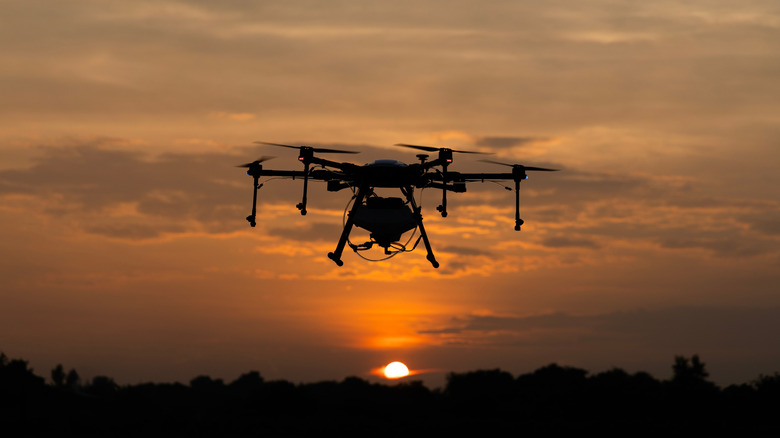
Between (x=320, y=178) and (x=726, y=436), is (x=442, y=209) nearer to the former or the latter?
(x=320, y=178)

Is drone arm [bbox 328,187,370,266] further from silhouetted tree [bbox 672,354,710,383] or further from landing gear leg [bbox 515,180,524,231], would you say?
silhouetted tree [bbox 672,354,710,383]

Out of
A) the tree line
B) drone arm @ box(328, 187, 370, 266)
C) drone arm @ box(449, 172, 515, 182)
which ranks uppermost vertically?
drone arm @ box(449, 172, 515, 182)

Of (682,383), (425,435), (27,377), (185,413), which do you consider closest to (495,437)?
(425,435)

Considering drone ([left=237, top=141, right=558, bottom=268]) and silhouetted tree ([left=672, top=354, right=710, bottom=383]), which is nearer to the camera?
drone ([left=237, top=141, right=558, bottom=268])

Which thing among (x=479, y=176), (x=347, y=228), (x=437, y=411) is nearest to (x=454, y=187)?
(x=479, y=176)

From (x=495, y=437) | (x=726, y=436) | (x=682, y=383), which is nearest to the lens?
(x=726, y=436)

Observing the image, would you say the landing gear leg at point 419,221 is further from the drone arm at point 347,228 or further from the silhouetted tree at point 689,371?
the silhouetted tree at point 689,371

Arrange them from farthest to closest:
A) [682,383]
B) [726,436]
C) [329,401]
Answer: [329,401]
[682,383]
[726,436]

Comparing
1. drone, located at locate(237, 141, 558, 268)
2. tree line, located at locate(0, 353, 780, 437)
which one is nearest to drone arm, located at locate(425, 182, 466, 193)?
drone, located at locate(237, 141, 558, 268)

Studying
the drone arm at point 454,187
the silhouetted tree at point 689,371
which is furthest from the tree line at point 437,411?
the drone arm at point 454,187

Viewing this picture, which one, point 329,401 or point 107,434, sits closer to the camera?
point 107,434
